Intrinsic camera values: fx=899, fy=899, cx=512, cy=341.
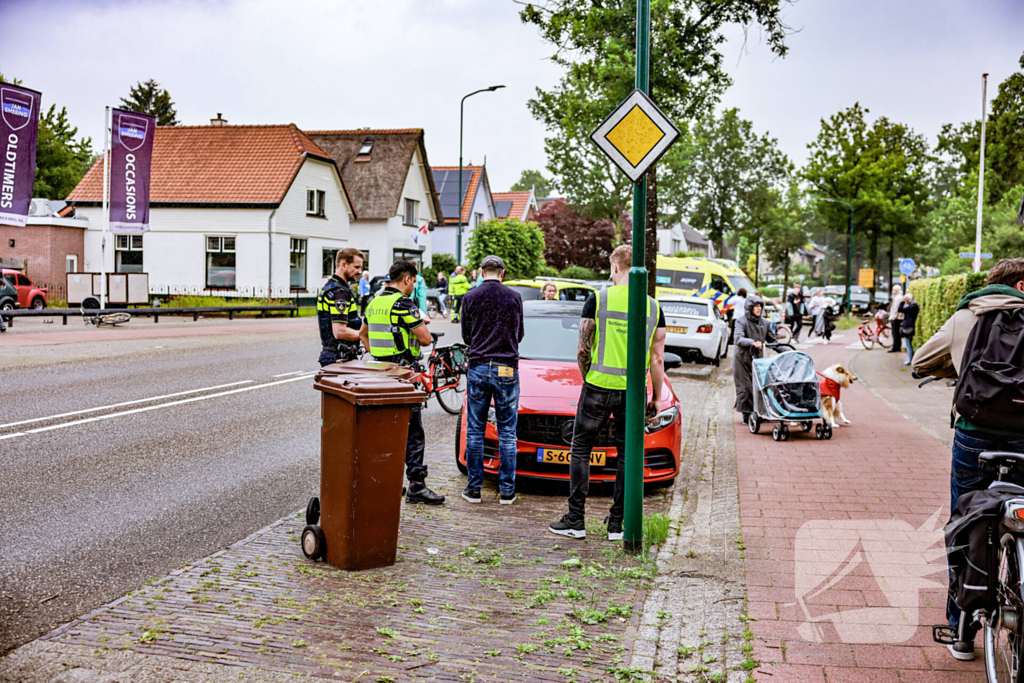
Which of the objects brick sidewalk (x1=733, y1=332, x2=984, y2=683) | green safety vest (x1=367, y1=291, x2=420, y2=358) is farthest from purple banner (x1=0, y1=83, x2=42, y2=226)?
brick sidewalk (x1=733, y1=332, x2=984, y2=683)

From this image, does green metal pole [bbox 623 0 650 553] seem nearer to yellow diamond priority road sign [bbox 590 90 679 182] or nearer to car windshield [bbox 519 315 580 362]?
yellow diamond priority road sign [bbox 590 90 679 182]

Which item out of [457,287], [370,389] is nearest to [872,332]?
[457,287]

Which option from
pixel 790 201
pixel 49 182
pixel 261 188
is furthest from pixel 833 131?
pixel 49 182

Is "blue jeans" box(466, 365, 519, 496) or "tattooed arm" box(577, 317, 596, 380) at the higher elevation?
"tattooed arm" box(577, 317, 596, 380)

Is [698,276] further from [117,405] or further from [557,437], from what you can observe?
[557,437]

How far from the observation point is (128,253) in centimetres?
3791

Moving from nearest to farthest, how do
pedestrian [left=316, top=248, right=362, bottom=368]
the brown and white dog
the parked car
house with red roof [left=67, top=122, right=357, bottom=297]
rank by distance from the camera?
pedestrian [left=316, top=248, right=362, bottom=368]
the brown and white dog
the parked car
house with red roof [left=67, top=122, right=357, bottom=297]

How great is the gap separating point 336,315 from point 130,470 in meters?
2.14

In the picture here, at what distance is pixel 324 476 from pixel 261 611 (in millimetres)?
959

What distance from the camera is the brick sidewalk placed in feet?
12.8

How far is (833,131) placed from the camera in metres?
51.5

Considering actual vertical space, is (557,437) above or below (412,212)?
below

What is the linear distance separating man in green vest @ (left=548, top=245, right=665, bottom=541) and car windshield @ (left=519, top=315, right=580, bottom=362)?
7.10ft

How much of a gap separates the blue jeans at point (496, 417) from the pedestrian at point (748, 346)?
199 inches
